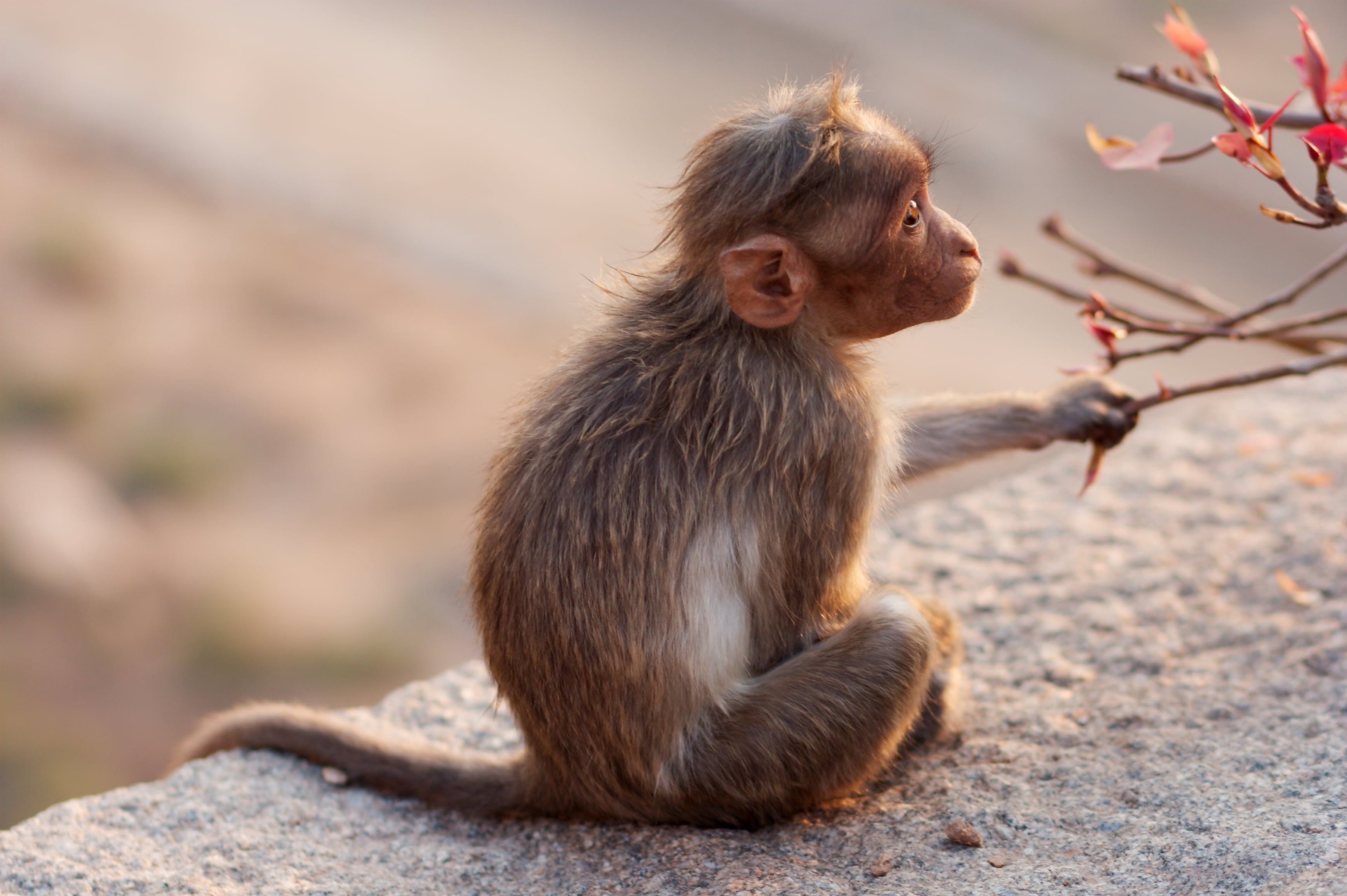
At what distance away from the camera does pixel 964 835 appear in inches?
120

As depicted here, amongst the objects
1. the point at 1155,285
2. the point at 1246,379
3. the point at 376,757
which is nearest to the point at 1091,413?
the point at 1246,379

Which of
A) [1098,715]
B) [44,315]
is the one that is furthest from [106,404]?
[1098,715]

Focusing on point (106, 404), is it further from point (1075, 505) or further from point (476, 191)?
point (1075, 505)

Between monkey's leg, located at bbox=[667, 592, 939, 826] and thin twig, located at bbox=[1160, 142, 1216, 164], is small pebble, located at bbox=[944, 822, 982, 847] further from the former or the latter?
thin twig, located at bbox=[1160, 142, 1216, 164]

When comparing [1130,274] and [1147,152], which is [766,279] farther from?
[1130,274]

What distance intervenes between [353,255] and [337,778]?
1002 cm

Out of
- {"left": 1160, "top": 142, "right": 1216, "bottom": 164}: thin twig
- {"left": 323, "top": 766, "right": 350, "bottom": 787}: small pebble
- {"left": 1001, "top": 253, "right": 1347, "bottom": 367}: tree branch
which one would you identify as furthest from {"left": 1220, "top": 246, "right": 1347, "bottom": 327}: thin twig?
{"left": 323, "top": 766, "right": 350, "bottom": 787}: small pebble

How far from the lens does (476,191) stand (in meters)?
14.2

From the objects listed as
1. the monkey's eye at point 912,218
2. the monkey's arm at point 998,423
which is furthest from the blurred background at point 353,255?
the monkey's arm at point 998,423

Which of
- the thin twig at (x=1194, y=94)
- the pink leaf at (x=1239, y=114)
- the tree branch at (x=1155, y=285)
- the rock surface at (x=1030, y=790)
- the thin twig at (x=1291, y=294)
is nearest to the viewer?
the pink leaf at (x=1239, y=114)

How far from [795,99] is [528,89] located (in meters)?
14.0

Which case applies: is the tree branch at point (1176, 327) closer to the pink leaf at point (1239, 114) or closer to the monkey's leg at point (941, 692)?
the pink leaf at point (1239, 114)

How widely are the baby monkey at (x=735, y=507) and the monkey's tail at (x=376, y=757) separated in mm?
226

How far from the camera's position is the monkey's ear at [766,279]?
3.05 metres
